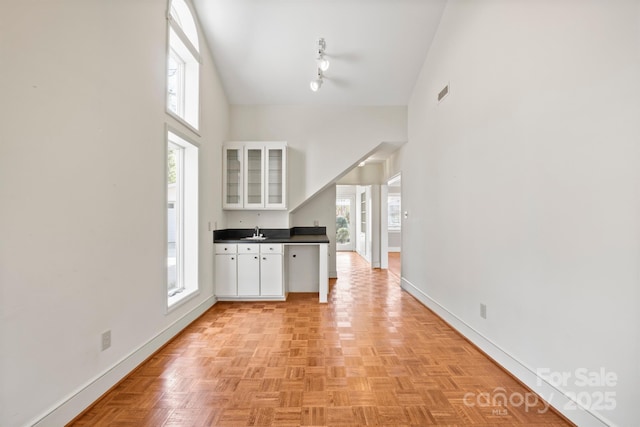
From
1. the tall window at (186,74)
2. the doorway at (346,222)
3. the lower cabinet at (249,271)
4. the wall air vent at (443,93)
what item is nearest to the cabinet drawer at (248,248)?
the lower cabinet at (249,271)

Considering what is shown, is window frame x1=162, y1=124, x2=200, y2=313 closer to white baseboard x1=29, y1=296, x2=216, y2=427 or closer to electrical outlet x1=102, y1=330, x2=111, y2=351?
white baseboard x1=29, y1=296, x2=216, y2=427

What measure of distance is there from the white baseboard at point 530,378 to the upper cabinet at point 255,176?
292cm

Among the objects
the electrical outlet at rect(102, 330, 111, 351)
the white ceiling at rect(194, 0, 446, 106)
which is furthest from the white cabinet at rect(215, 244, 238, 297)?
the white ceiling at rect(194, 0, 446, 106)

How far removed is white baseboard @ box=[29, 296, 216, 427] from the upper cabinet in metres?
2.11

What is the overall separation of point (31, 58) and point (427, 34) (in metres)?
3.99

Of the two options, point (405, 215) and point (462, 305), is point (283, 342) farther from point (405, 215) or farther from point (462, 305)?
point (405, 215)

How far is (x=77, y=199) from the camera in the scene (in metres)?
1.87

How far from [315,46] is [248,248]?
2.94 m

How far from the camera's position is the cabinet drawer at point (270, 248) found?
4.38m

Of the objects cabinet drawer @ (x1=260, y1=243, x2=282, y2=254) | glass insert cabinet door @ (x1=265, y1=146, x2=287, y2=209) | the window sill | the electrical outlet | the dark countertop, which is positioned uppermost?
the window sill

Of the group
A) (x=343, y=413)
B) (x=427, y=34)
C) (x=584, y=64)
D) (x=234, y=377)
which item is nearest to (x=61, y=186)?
(x=234, y=377)

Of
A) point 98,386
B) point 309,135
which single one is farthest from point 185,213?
point 309,135

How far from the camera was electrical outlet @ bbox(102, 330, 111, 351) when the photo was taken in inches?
82.1

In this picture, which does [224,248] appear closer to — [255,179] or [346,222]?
[255,179]
